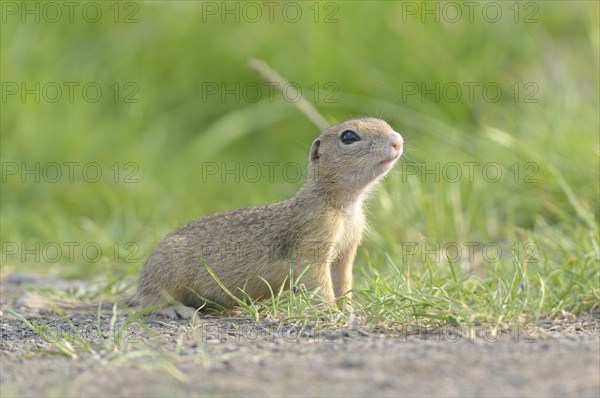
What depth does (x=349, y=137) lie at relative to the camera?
224 inches

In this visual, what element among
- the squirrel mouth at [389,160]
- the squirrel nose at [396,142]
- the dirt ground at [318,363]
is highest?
the squirrel nose at [396,142]

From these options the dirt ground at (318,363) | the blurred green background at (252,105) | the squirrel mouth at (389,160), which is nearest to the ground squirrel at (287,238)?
the squirrel mouth at (389,160)

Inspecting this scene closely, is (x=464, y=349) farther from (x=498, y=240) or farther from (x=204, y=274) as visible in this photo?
(x=498, y=240)

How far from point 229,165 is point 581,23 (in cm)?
422

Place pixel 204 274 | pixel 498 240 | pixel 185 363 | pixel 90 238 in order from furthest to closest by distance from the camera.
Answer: pixel 90 238 < pixel 498 240 < pixel 204 274 < pixel 185 363

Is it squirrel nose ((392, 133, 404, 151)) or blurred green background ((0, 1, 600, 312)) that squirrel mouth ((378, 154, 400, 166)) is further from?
blurred green background ((0, 1, 600, 312))

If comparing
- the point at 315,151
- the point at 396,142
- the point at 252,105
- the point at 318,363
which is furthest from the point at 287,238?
the point at 252,105

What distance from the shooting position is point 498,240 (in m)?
6.90

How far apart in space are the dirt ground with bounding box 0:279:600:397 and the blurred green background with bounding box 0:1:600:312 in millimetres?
2619

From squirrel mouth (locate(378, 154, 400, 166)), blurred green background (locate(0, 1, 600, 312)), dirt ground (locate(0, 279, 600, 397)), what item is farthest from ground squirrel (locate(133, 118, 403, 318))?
blurred green background (locate(0, 1, 600, 312))

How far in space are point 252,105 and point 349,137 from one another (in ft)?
15.8

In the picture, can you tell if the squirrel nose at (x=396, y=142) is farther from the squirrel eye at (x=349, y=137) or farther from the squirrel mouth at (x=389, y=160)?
the squirrel eye at (x=349, y=137)

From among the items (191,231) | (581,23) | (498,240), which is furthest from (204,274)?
(581,23)

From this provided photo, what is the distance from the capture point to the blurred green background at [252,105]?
743cm
